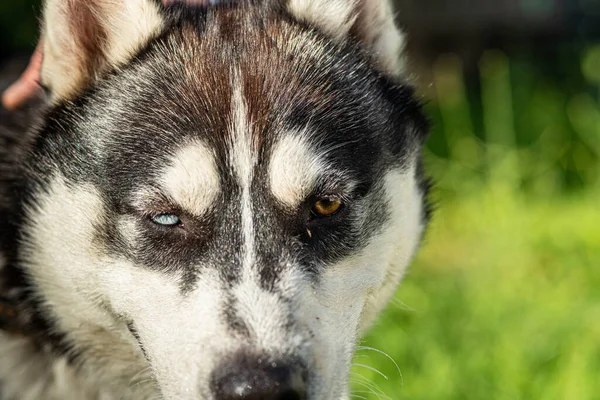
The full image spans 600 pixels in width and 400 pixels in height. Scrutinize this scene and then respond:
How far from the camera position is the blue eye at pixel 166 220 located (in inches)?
105

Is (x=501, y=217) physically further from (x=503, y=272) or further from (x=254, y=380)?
(x=254, y=380)

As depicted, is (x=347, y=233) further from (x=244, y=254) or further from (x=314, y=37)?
(x=314, y=37)

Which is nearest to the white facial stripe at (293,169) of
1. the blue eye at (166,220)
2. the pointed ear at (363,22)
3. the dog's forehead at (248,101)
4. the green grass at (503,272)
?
the dog's forehead at (248,101)

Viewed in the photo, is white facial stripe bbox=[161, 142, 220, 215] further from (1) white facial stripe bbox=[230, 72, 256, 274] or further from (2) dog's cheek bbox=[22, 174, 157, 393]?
(2) dog's cheek bbox=[22, 174, 157, 393]

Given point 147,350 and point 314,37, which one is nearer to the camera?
point 147,350

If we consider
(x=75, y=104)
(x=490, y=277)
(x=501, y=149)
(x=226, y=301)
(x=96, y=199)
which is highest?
(x=75, y=104)

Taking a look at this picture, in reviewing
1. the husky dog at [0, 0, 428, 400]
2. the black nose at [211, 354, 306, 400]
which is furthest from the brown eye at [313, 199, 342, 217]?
the black nose at [211, 354, 306, 400]

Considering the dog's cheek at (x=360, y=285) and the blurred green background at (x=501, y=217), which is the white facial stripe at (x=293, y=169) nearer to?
the dog's cheek at (x=360, y=285)

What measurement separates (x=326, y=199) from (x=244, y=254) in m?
0.38

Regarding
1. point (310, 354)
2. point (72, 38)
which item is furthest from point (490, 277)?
point (72, 38)

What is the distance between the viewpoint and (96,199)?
278 centimetres

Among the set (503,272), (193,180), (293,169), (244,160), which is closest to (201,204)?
(193,180)

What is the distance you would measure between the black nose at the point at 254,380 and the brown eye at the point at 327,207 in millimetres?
609

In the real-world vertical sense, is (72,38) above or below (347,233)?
above
